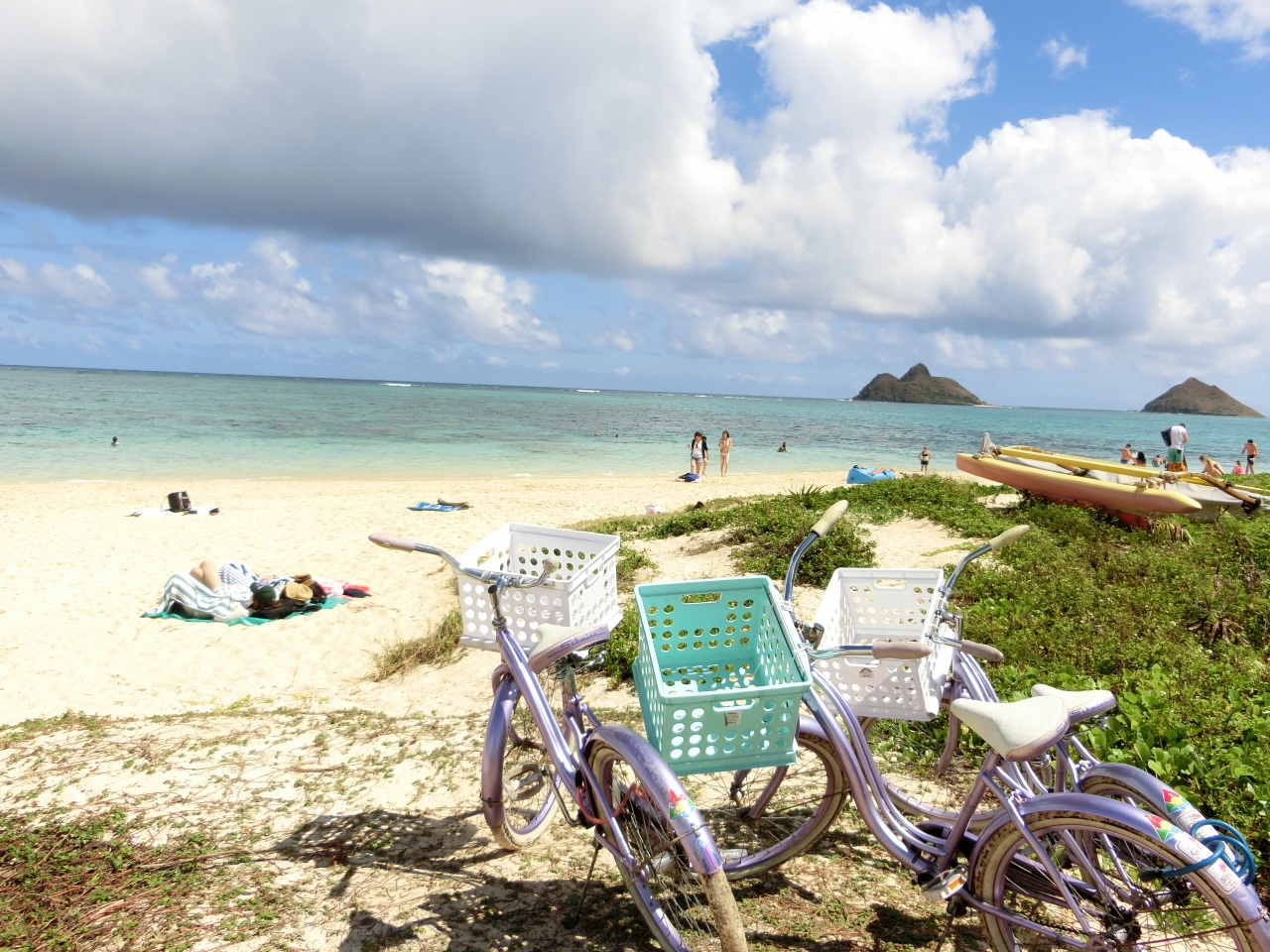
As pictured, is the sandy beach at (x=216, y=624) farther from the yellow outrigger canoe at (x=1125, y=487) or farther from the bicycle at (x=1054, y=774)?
the bicycle at (x=1054, y=774)

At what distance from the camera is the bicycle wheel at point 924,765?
12.7 ft

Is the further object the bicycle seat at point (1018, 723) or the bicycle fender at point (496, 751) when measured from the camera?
the bicycle fender at point (496, 751)

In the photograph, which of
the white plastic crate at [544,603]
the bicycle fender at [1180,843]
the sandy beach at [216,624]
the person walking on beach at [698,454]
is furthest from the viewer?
the person walking on beach at [698,454]

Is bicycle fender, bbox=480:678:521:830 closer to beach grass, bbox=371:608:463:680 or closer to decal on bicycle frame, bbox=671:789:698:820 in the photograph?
decal on bicycle frame, bbox=671:789:698:820

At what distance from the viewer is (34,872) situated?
11.0 feet

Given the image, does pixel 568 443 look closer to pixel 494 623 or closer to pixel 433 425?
pixel 433 425

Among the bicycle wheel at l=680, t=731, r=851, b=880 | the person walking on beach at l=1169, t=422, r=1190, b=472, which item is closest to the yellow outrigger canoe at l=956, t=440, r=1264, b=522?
the person walking on beach at l=1169, t=422, r=1190, b=472

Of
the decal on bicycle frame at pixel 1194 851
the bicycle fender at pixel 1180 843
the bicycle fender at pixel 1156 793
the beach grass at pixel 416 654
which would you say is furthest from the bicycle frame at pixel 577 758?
the beach grass at pixel 416 654

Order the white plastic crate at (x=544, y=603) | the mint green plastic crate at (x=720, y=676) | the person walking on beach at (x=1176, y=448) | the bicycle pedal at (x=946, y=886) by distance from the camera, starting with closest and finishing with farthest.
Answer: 1. the mint green plastic crate at (x=720, y=676)
2. the bicycle pedal at (x=946, y=886)
3. the white plastic crate at (x=544, y=603)
4. the person walking on beach at (x=1176, y=448)

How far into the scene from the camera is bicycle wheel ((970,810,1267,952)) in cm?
210

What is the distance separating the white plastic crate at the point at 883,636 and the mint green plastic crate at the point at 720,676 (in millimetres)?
371

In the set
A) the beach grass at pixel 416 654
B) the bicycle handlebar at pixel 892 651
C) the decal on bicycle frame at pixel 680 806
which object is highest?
the bicycle handlebar at pixel 892 651

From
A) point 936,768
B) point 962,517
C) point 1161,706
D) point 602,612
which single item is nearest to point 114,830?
point 602,612

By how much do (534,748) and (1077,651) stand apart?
3935 millimetres
